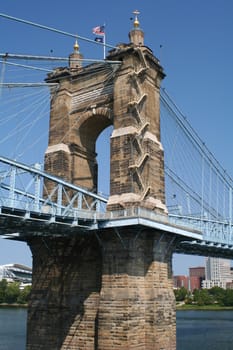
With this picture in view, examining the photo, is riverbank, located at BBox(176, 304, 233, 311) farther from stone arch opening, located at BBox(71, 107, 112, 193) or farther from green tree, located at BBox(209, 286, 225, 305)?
stone arch opening, located at BBox(71, 107, 112, 193)

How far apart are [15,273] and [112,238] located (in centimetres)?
16445

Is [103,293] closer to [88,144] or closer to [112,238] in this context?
[112,238]

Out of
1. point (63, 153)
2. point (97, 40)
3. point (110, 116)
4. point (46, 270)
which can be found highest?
point (97, 40)

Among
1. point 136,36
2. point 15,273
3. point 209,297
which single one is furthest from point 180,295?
point 136,36

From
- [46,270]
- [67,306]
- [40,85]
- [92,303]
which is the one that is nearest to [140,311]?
[92,303]

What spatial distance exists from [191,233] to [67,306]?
9.94 meters

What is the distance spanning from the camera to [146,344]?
29.8 m

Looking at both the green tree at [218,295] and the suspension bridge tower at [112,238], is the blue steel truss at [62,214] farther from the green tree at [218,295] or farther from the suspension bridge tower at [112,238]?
the green tree at [218,295]

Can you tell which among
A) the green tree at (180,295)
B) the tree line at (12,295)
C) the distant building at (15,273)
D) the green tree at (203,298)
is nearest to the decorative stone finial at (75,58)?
the tree line at (12,295)

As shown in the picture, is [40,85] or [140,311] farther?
[40,85]

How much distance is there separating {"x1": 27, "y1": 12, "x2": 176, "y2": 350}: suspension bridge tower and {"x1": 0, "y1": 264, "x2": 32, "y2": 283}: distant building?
152218mm

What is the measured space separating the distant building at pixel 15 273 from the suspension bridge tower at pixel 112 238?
152 metres

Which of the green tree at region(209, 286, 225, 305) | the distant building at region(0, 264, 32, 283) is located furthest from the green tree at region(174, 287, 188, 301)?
the distant building at region(0, 264, 32, 283)

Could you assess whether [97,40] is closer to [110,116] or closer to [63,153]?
[110,116]
